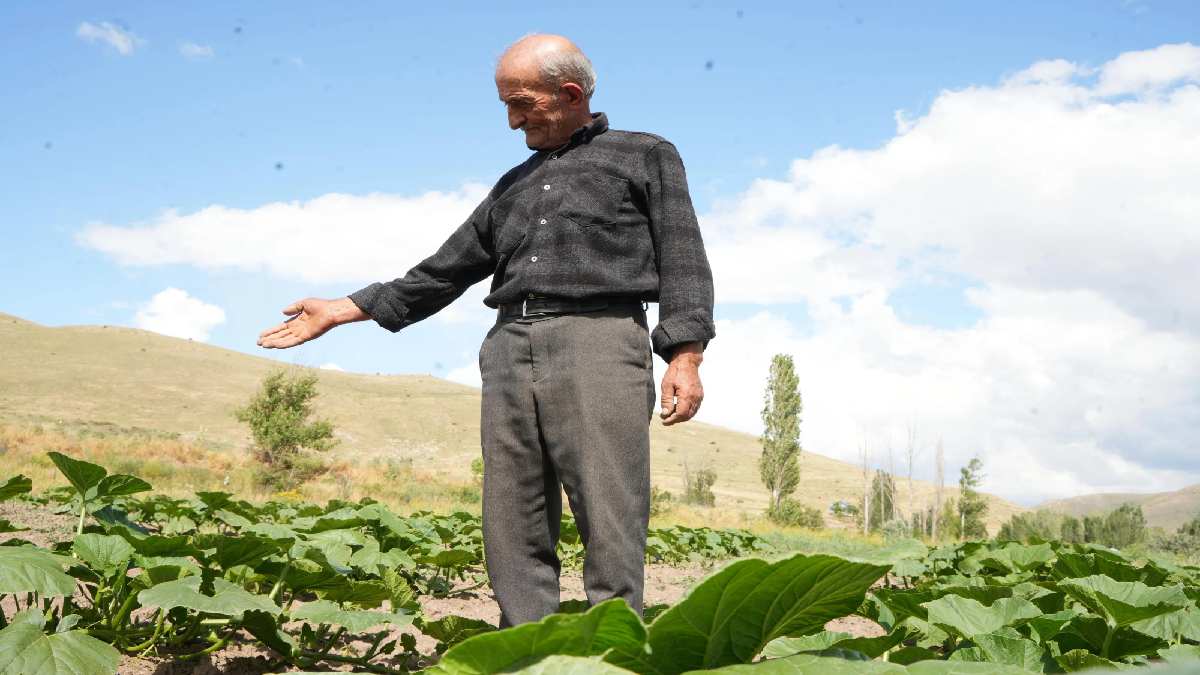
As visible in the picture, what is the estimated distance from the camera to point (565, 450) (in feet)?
7.40

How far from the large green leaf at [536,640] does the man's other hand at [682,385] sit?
4.64 feet

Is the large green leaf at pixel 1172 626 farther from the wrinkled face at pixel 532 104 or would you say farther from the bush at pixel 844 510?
the bush at pixel 844 510

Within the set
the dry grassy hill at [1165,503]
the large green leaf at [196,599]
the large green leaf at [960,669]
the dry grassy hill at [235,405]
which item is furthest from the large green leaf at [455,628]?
the dry grassy hill at [1165,503]

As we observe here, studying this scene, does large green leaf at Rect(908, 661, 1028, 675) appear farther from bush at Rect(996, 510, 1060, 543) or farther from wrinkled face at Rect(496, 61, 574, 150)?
bush at Rect(996, 510, 1060, 543)

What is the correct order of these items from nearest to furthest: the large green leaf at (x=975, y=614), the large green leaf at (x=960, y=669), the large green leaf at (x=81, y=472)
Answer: the large green leaf at (x=960, y=669)
the large green leaf at (x=975, y=614)
the large green leaf at (x=81, y=472)

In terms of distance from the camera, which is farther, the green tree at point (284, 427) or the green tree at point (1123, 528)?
the green tree at point (284, 427)

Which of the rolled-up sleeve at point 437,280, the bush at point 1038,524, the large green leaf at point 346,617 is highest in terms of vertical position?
the rolled-up sleeve at point 437,280

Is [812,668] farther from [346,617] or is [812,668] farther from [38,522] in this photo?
[38,522]

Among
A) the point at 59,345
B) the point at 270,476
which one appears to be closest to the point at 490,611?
the point at 270,476

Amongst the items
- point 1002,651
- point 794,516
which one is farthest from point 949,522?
point 1002,651

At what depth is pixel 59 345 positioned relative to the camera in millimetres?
67688

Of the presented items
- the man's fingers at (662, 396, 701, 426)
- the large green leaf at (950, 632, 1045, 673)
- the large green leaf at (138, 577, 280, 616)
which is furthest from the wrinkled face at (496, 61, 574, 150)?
the large green leaf at (950, 632, 1045, 673)

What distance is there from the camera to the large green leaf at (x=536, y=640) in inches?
30.7

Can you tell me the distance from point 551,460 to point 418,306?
0.82 m
